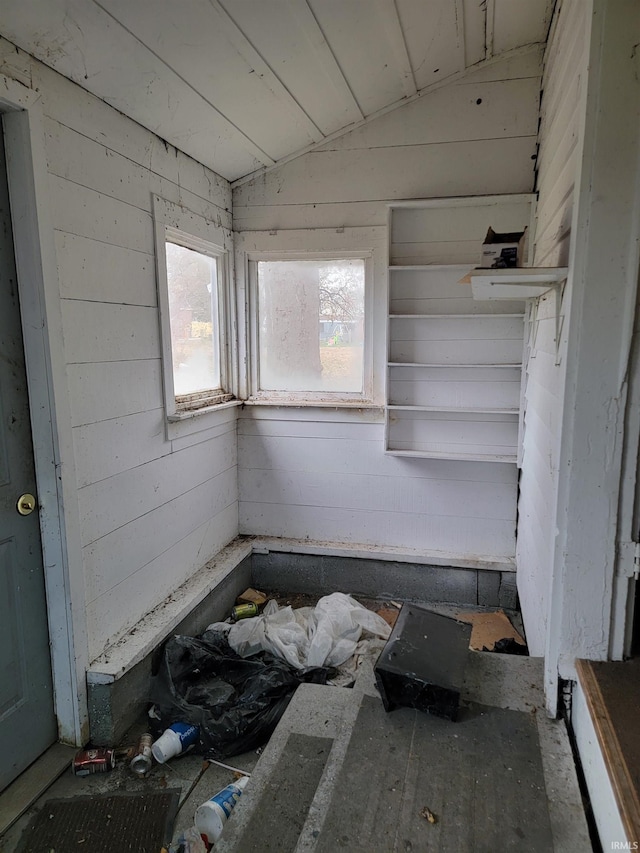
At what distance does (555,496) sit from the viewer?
1.47 meters

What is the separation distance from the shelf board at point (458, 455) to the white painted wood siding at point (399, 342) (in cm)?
9

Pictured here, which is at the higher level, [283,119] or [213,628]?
[283,119]

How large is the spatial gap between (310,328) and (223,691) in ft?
6.64

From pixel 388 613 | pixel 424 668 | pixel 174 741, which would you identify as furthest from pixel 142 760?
pixel 388 613

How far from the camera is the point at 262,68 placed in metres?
2.13

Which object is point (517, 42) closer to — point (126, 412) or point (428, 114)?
point (428, 114)

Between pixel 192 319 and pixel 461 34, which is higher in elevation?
pixel 461 34

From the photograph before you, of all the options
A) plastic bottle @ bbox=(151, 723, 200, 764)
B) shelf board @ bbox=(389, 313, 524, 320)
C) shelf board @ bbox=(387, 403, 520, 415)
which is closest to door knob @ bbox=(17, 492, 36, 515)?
plastic bottle @ bbox=(151, 723, 200, 764)

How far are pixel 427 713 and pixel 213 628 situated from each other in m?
1.45

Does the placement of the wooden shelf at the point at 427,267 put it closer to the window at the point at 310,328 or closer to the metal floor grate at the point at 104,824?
the window at the point at 310,328

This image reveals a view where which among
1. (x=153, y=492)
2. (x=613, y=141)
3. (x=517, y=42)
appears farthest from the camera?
(x=517, y=42)

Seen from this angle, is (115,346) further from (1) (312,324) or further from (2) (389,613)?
(2) (389,613)

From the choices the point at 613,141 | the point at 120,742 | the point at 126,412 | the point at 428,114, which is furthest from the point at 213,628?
the point at 428,114

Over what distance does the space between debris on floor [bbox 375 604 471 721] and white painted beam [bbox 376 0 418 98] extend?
90.4 inches
